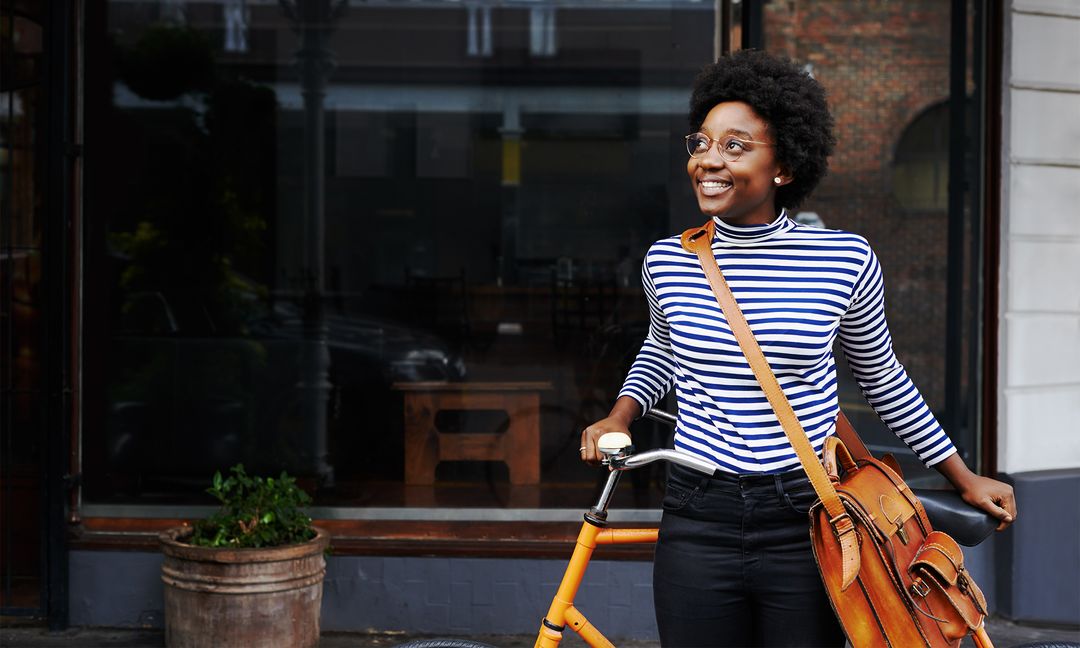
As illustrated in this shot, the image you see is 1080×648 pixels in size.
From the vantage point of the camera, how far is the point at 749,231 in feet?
7.79

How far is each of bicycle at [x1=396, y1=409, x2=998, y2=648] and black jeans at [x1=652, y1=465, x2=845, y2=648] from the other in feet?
0.27

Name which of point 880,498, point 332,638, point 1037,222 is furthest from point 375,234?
point 880,498

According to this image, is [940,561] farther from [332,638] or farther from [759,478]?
[332,638]

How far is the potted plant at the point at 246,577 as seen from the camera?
453 centimetres

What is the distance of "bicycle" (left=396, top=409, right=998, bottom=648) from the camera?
7.79 feet

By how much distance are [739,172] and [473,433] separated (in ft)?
14.9

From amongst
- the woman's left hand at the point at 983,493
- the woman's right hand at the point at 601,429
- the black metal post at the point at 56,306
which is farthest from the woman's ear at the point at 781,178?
the black metal post at the point at 56,306

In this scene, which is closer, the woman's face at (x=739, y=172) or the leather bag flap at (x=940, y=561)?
the leather bag flap at (x=940, y=561)

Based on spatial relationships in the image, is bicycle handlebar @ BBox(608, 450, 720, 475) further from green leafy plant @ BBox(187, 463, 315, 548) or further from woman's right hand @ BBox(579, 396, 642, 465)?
green leafy plant @ BBox(187, 463, 315, 548)

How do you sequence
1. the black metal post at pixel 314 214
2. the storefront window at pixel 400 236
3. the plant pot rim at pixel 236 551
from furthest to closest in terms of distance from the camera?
the black metal post at pixel 314 214
the storefront window at pixel 400 236
the plant pot rim at pixel 236 551

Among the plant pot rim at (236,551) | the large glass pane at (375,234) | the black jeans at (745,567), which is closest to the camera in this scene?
the black jeans at (745,567)

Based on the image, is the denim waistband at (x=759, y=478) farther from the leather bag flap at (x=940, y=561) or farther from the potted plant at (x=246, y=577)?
the potted plant at (x=246, y=577)

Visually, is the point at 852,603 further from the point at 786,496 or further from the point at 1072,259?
the point at 1072,259

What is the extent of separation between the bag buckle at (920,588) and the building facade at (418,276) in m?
3.09
